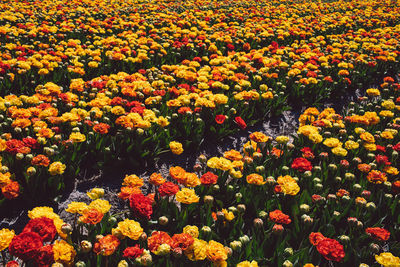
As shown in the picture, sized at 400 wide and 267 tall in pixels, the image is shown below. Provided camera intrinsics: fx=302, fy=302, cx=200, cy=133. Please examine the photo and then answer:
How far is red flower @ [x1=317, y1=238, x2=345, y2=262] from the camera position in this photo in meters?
2.08

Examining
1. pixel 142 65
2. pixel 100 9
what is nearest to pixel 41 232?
pixel 142 65

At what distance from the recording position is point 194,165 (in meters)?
3.88

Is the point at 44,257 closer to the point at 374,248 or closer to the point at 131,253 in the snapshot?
the point at 131,253

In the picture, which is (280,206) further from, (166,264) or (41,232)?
(41,232)

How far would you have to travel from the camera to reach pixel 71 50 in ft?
19.2

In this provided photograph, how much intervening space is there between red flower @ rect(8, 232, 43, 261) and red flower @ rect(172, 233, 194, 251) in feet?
2.80

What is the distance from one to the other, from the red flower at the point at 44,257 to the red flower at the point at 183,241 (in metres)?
0.79

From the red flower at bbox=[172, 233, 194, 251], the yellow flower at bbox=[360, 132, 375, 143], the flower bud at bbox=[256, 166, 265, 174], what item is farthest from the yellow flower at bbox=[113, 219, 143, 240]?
the yellow flower at bbox=[360, 132, 375, 143]

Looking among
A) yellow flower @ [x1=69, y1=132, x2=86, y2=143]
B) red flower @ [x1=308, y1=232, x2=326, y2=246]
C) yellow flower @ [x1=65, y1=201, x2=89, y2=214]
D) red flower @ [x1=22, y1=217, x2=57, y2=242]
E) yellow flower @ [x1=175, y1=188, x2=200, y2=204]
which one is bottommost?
red flower @ [x1=308, y1=232, x2=326, y2=246]

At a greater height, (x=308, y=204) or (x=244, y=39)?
(x=244, y=39)

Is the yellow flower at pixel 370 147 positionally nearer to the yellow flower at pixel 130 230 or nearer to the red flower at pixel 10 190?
the yellow flower at pixel 130 230

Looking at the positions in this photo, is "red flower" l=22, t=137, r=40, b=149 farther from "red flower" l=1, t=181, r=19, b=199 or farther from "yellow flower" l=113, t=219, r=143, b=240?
"yellow flower" l=113, t=219, r=143, b=240

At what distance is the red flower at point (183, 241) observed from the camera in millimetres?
2074

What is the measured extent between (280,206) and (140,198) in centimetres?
130
